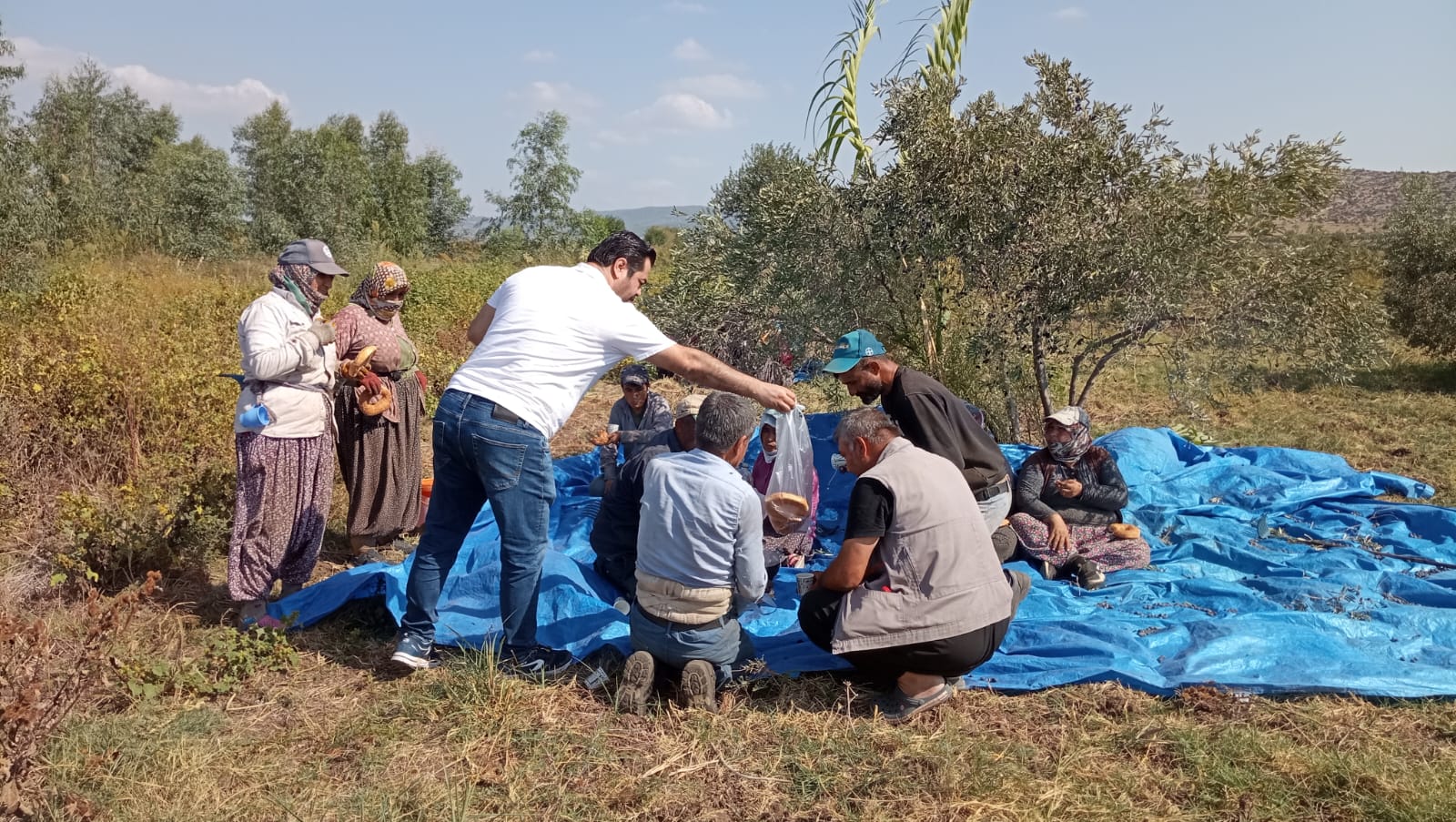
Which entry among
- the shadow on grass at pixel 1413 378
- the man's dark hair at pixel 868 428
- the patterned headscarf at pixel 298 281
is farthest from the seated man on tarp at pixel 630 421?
the shadow on grass at pixel 1413 378

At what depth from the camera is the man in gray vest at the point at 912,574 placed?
10.0 feet

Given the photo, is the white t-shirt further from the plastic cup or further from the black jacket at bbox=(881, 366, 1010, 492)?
the black jacket at bbox=(881, 366, 1010, 492)

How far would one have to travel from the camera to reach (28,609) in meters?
3.93

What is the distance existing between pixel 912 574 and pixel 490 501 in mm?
1511

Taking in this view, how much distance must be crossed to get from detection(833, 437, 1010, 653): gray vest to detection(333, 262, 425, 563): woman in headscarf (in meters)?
2.85

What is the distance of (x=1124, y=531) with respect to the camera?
186 inches

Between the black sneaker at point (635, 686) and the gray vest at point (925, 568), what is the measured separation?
2.31 ft

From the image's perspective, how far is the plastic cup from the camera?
12.3 feet

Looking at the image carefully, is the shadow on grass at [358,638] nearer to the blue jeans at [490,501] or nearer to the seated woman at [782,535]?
the blue jeans at [490,501]

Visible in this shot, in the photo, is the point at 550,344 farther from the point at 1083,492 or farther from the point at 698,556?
the point at 1083,492

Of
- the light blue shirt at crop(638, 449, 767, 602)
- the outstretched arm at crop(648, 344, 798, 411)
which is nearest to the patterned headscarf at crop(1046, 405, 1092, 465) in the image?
the outstretched arm at crop(648, 344, 798, 411)

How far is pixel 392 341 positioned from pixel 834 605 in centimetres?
286

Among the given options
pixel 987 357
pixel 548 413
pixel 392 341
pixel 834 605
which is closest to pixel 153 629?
pixel 392 341

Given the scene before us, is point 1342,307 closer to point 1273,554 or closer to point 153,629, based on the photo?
point 1273,554
